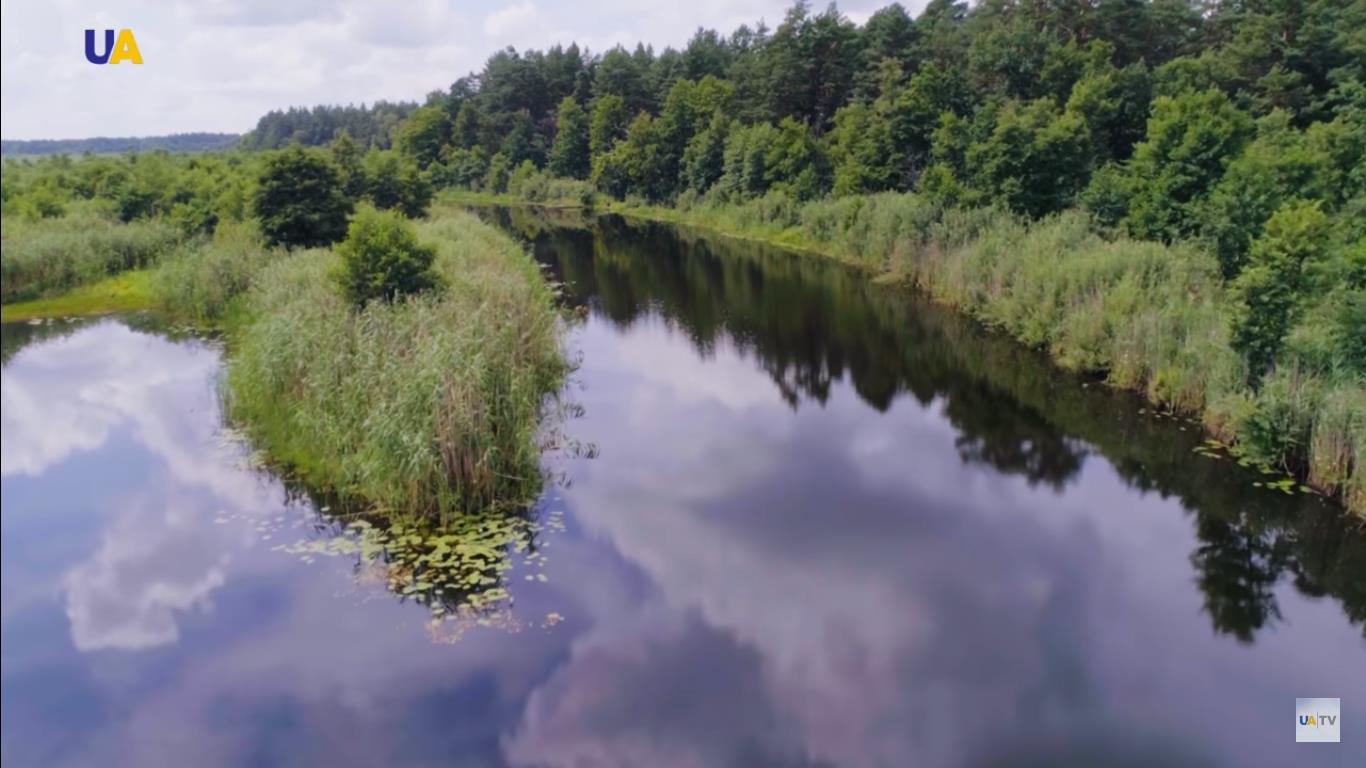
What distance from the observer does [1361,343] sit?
39.4 ft

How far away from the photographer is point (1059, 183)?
2583 cm

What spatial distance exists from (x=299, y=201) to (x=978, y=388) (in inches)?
686

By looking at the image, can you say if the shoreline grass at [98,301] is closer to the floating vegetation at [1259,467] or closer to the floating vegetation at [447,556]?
the floating vegetation at [447,556]

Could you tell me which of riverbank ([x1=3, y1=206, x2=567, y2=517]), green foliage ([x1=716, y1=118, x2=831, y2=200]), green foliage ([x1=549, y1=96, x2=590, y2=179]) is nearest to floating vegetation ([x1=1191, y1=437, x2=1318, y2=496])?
riverbank ([x1=3, y1=206, x2=567, y2=517])

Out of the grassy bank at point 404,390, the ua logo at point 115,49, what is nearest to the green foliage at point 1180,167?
the grassy bank at point 404,390

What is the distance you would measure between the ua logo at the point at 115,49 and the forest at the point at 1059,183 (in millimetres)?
989

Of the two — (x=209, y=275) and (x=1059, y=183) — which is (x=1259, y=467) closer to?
(x=1059, y=183)

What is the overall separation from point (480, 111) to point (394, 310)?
63507mm

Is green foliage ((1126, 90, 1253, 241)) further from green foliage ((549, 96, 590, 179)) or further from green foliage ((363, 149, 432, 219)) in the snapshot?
green foliage ((549, 96, 590, 179))

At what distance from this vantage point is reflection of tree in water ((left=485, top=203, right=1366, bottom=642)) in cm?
1078

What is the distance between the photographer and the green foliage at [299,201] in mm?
23531

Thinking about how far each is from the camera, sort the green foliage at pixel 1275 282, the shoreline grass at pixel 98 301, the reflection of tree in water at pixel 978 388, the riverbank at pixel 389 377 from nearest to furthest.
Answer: the shoreline grass at pixel 98 301, the reflection of tree in water at pixel 978 388, the riverbank at pixel 389 377, the green foliage at pixel 1275 282

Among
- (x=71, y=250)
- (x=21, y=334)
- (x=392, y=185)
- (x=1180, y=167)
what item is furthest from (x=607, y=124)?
(x=21, y=334)

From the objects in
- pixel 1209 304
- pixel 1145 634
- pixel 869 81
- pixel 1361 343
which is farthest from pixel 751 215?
pixel 1145 634
